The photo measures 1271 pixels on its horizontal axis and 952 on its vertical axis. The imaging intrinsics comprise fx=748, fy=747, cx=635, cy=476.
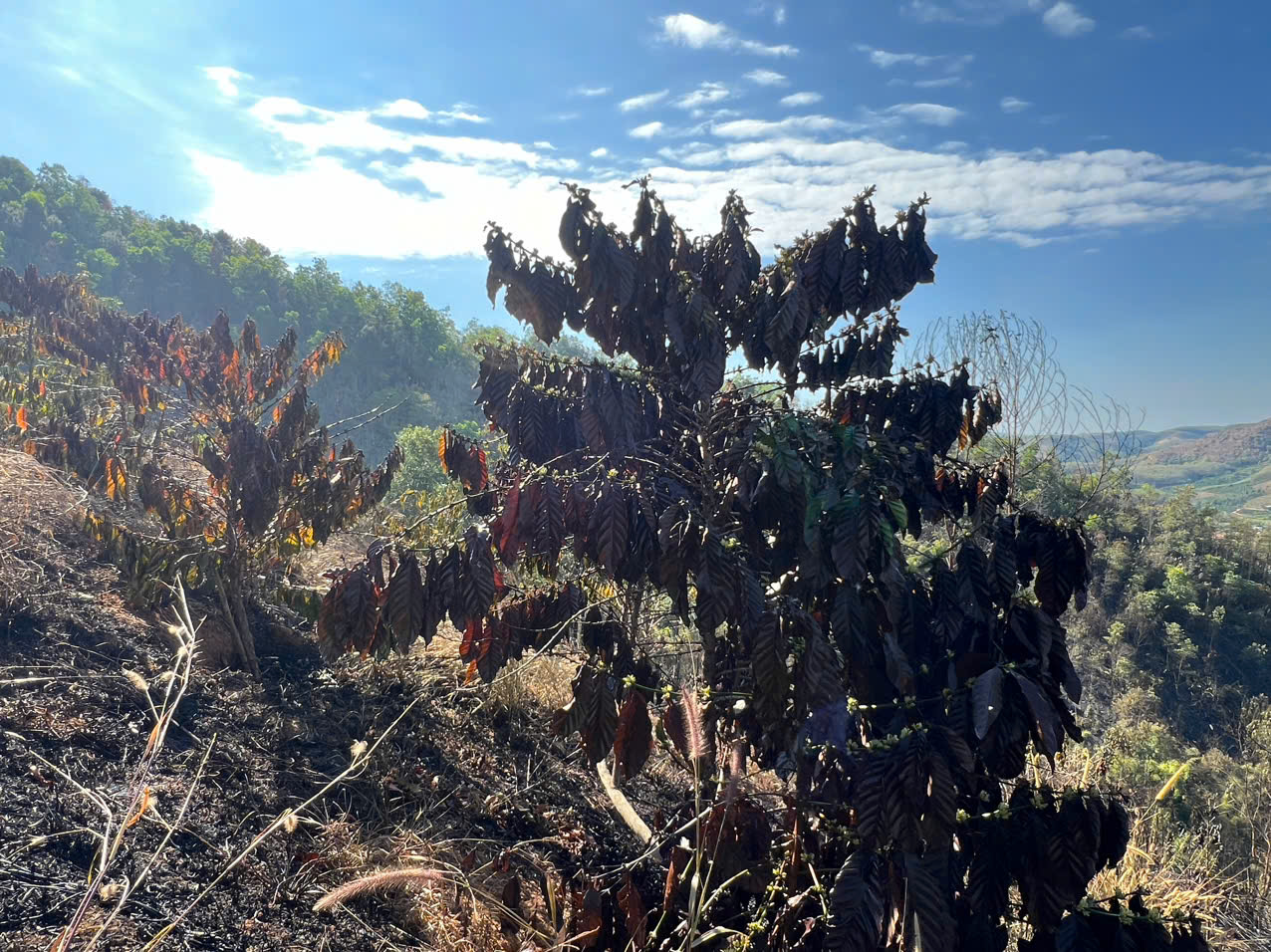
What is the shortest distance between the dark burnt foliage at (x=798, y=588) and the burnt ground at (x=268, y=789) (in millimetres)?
805

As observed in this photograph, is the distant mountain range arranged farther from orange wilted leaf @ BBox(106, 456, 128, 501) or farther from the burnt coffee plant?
orange wilted leaf @ BBox(106, 456, 128, 501)

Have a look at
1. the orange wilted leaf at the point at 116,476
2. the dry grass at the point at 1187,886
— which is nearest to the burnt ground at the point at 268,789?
the orange wilted leaf at the point at 116,476

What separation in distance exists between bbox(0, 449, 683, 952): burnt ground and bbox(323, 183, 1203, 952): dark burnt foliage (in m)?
0.81

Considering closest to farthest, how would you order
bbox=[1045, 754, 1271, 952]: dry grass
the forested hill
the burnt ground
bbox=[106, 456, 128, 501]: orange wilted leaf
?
the burnt ground
bbox=[1045, 754, 1271, 952]: dry grass
bbox=[106, 456, 128, 501]: orange wilted leaf
the forested hill

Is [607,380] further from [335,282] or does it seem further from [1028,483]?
[335,282]

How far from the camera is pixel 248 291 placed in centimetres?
3709

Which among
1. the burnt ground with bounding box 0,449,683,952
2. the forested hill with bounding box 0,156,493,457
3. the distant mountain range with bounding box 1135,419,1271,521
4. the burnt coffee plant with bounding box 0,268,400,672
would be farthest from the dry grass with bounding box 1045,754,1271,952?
the distant mountain range with bounding box 1135,419,1271,521

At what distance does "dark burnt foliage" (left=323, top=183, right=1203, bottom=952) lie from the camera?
6.85 ft

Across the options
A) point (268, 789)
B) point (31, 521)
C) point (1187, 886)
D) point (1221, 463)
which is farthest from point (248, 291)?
point (1221, 463)

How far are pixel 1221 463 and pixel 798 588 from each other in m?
84.6

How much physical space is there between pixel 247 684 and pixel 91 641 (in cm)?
83

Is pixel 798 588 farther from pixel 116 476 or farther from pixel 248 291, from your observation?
pixel 248 291

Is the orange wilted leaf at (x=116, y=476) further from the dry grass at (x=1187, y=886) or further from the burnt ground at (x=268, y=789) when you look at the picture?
the dry grass at (x=1187, y=886)

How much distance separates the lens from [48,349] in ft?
24.4
